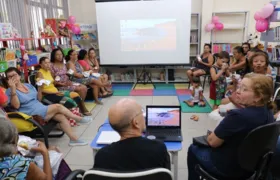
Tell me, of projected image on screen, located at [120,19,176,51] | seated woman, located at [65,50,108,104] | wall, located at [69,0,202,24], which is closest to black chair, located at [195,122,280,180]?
seated woman, located at [65,50,108,104]

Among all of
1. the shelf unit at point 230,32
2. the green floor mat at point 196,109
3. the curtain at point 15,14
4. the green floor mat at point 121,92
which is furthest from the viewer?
the shelf unit at point 230,32

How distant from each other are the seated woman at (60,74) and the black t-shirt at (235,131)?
3127 millimetres

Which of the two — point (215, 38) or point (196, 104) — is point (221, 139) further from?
point (215, 38)

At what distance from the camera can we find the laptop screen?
2061 millimetres

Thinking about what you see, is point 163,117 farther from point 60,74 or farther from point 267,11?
point 267,11

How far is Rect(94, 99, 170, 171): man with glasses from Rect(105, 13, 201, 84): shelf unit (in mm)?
4975

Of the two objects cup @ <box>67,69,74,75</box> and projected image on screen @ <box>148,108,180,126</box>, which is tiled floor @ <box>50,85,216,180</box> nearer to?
projected image on screen @ <box>148,108,180,126</box>

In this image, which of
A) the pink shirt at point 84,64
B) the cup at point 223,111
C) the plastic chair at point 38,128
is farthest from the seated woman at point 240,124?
the pink shirt at point 84,64

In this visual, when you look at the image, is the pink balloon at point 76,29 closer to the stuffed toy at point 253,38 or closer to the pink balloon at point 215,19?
the pink balloon at point 215,19

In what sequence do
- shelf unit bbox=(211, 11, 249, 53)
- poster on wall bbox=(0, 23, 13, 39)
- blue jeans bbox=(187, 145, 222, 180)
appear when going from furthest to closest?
shelf unit bbox=(211, 11, 249, 53), poster on wall bbox=(0, 23, 13, 39), blue jeans bbox=(187, 145, 222, 180)

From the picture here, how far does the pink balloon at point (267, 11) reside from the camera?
3.88 meters

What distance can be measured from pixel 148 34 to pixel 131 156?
514 centimetres

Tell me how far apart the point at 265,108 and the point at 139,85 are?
189 inches

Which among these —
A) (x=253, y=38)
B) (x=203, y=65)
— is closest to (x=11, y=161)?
(x=203, y=65)
